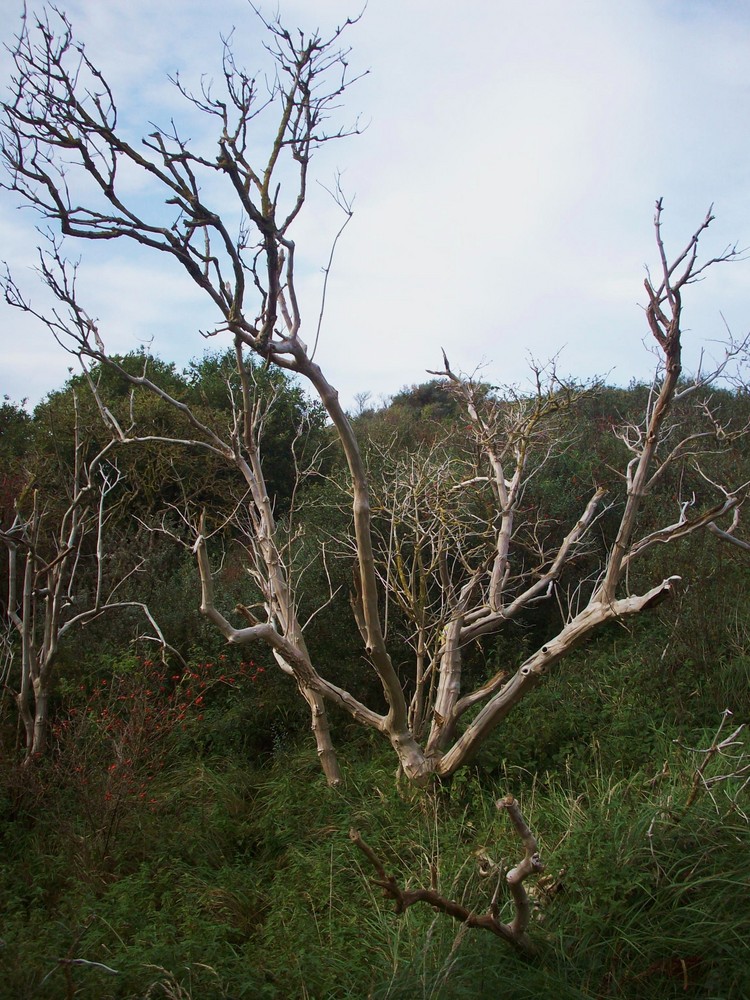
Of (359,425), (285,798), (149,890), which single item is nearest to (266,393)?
(359,425)

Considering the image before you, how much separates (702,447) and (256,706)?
24.5 feet

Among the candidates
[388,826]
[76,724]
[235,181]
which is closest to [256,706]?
[76,724]

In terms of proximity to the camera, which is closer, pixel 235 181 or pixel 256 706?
pixel 235 181

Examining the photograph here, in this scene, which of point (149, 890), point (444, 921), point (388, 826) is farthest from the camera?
point (388, 826)

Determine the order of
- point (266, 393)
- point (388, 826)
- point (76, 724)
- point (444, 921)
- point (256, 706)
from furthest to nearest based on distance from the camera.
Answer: point (266, 393) → point (256, 706) → point (76, 724) → point (388, 826) → point (444, 921)

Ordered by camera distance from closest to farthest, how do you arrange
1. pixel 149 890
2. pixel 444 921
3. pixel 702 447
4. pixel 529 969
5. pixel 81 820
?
1. pixel 529 969
2. pixel 444 921
3. pixel 149 890
4. pixel 81 820
5. pixel 702 447

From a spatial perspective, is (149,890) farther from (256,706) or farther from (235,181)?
(235,181)

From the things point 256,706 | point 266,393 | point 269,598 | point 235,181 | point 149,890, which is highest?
point 266,393

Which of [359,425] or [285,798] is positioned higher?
[359,425]

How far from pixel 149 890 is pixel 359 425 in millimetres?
11480

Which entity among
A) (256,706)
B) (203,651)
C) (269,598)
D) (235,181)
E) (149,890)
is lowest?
(149,890)

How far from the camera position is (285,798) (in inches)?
212

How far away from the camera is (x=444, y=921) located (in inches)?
128

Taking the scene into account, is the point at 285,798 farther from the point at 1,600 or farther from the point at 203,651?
the point at 1,600
